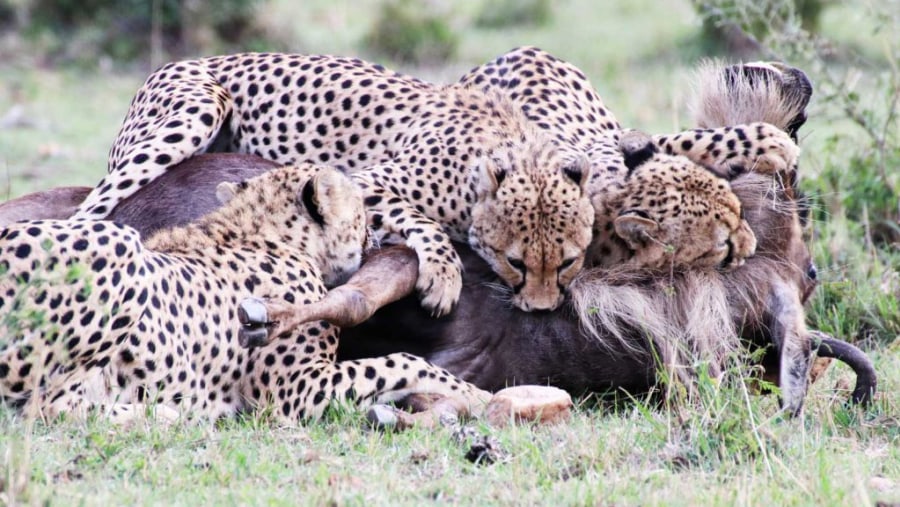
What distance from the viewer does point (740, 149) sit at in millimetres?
5047

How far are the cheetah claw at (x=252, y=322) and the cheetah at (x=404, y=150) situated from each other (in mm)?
913

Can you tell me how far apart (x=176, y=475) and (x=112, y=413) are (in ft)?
1.84

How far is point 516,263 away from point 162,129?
6.22 ft

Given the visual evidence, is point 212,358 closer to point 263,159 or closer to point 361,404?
point 361,404

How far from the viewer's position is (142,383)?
4.29 meters

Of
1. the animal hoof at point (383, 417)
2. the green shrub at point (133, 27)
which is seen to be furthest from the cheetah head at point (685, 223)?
the green shrub at point (133, 27)

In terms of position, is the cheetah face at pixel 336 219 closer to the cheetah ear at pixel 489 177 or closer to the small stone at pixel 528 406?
the cheetah ear at pixel 489 177

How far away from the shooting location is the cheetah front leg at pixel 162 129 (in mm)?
5637

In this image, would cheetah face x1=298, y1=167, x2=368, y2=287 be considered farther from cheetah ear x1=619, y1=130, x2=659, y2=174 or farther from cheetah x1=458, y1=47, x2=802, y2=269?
cheetah ear x1=619, y1=130, x2=659, y2=174

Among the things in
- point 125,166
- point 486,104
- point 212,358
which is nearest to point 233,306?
point 212,358

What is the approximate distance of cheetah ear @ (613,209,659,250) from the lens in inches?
182

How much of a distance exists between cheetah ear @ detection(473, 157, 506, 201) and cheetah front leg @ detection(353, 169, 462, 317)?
23 centimetres

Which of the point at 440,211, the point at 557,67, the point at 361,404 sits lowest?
the point at 361,404

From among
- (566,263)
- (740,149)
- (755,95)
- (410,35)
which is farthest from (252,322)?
(410,35)
